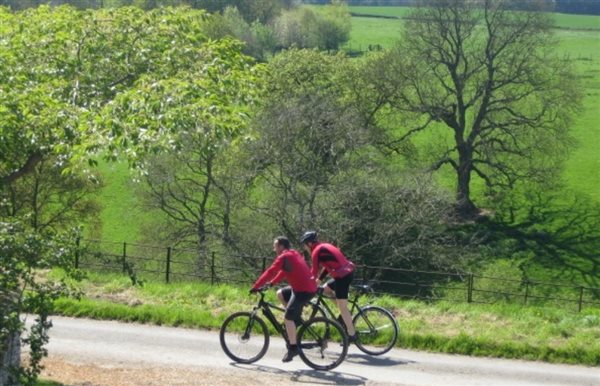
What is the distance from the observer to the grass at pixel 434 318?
12.9 meters

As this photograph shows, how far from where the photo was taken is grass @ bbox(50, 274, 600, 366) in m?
12.9

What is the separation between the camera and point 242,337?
1210cm

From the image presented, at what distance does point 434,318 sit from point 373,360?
240 cm

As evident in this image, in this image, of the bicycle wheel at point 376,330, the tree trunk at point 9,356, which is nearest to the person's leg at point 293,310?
the bicycle wheel at point 376,330

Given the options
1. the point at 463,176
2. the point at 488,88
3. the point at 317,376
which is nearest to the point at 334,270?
the point at 317,376

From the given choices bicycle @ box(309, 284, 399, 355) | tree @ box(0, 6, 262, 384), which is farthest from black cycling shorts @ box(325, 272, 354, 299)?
tree @ box(0, 6, 262, 384)

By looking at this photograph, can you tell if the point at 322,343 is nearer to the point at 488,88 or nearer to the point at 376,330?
the point at 376,330

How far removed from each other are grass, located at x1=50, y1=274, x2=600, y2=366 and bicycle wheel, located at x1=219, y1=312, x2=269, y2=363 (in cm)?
138

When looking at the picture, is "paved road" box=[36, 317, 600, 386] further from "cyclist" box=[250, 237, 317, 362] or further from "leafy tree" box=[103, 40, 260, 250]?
"leafy tree" box=[103, 40, 260, 250]

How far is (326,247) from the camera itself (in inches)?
462

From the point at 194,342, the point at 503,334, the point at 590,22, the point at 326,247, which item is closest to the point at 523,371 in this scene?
the point at 503,334

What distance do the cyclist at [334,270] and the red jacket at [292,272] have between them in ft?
0.96

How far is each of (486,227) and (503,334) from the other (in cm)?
3546

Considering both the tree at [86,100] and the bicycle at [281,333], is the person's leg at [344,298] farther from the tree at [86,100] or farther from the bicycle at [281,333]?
the tree at [86,100]
